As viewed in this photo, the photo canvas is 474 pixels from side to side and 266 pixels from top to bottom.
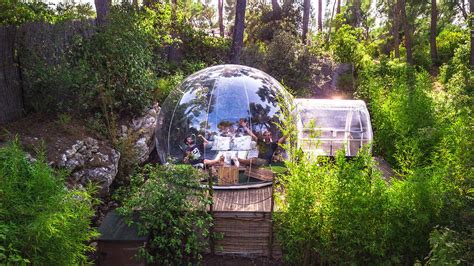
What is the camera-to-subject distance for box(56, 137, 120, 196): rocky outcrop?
688cm

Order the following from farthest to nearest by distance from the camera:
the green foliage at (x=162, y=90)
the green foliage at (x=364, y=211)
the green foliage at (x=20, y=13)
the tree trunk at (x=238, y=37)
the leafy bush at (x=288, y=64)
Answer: the tree trunk at (x=238, y=37)
the leafy bush at (x=288, y=64)
the green foliage at (x=162, y=90)
the green foliage at (x=20, y=13)
the green foliage at (x=364, y=211)

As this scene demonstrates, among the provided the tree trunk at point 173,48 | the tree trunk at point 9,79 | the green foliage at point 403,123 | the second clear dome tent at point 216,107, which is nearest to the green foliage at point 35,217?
the second clear dome tent at point 216,107

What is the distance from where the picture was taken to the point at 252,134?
7.10m

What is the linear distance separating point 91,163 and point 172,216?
8.30 feet

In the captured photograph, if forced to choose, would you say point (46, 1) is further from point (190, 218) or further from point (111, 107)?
point (190, 218)

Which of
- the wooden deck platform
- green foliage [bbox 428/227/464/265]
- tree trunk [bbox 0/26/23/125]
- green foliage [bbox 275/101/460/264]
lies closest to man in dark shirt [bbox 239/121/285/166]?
the wooden deck platform

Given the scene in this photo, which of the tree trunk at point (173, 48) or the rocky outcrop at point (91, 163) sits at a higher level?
the tree trunk at point (173, 48)

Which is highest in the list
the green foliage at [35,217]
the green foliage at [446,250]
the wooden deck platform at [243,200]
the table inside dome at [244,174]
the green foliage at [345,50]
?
the green foliage at [345,50]

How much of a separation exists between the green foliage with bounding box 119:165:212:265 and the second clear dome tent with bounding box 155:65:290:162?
987mm

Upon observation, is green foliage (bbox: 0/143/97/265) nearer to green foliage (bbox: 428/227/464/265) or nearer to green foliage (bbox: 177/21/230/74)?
green foliage (bbox: 428/227/464/265)

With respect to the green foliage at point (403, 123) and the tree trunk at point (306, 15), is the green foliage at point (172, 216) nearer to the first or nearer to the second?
the green foliage at point (403, 123)

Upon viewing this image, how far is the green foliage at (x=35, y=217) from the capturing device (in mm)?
3285

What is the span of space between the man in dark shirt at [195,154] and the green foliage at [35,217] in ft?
9.81

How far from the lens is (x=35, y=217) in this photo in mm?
3518
